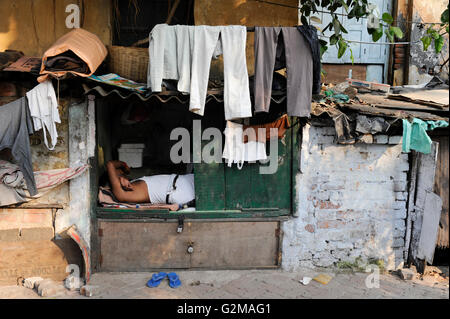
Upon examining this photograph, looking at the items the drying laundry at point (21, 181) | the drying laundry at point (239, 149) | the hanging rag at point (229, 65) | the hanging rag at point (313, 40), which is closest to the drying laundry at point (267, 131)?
the drying laundry at point (239, 149)

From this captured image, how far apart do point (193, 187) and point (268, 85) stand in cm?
201

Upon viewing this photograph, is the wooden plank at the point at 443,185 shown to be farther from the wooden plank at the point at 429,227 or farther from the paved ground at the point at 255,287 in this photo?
the paved ground at the point at 255,287

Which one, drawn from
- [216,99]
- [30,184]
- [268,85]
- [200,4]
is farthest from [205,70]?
[30,184]

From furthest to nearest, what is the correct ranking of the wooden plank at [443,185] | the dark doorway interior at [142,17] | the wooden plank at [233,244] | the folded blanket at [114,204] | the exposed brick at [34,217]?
the dark doorway interior at [142,17] < the wooden plank at [443,185] < the wooden plank at [233,244] < the folded blanket at [114,204] < the exposed brick at [34,217]

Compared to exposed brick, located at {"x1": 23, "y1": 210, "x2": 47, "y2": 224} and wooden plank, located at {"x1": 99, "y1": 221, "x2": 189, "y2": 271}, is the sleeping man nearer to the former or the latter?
wooden plank, located at {"x1": 99, "y1": 221, "x2": 189, "y2": 271}

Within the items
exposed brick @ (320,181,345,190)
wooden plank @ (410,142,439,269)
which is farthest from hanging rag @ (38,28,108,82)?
wooden plank @ (410,142,439,269)

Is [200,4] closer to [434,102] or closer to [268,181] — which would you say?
[268,181]

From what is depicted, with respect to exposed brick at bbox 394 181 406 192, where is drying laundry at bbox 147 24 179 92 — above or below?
above

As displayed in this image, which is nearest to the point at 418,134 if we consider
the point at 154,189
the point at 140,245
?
the point at 154,189

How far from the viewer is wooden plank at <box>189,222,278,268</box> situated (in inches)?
207

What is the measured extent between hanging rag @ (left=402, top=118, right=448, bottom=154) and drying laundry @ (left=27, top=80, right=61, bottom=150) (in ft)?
15.3

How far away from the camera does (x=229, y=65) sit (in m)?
4.49

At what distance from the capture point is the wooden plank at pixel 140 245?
518 centimetres

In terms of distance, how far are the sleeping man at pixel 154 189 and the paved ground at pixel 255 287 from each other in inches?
44.1
